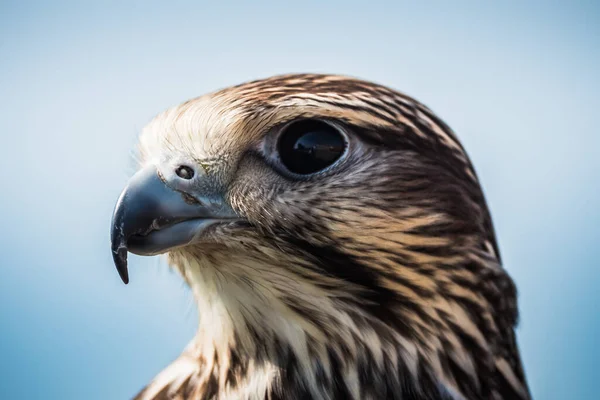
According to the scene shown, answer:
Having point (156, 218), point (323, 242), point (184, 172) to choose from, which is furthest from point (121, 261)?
point (323, 242)

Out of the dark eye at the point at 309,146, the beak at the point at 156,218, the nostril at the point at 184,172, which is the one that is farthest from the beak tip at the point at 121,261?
the dark eye at the point at 309,146

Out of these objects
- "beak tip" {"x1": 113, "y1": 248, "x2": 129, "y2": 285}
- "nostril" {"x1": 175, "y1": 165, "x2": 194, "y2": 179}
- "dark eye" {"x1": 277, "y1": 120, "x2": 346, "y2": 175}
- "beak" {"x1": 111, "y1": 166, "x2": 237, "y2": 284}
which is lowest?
"beak tip" {"x1": 113, "y1": 248, "x2": 129, "y2": 285}

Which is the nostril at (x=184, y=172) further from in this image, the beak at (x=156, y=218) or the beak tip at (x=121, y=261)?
the beak tip at (x=121, y=261)

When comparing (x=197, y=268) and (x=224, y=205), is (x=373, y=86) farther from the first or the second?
(x=197, y=268)

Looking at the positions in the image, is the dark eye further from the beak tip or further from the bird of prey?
the beak tip

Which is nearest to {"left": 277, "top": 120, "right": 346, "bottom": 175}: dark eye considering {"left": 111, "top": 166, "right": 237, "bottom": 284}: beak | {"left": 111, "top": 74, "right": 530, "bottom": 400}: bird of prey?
{"left": 111, "top": 74, "right": 530, "bottom": 400}: bird of prey

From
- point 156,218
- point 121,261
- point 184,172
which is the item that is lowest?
point 121,261

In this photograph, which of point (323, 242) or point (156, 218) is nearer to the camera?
point (156, 218)

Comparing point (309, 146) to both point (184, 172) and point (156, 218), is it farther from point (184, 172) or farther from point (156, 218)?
point (156, 218)

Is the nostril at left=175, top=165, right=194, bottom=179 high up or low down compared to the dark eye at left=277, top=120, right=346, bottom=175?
down
